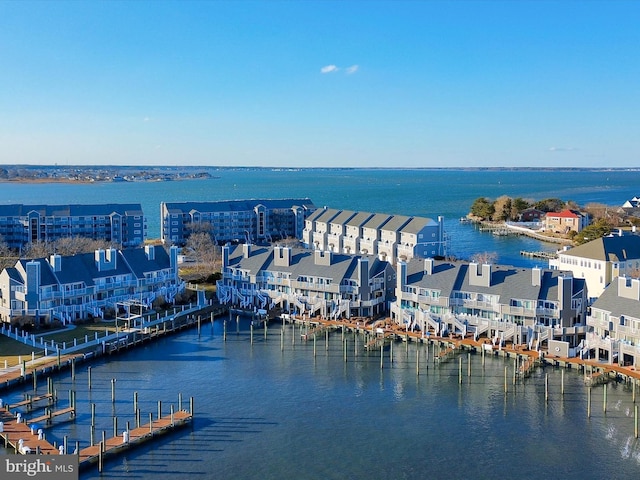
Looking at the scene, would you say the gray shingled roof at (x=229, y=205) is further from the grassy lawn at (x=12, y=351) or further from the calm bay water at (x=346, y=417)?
the calm bay water at (x=346, y=417)

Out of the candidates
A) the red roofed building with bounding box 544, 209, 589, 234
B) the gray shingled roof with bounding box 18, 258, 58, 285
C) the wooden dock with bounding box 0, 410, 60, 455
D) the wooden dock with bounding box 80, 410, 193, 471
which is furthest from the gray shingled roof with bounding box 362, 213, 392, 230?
the wooden dock with bounding box 0, 410, 60, 455

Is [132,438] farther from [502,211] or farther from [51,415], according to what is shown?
[502,211]

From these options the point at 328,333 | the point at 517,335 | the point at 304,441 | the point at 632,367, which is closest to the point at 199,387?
the point at 304,441

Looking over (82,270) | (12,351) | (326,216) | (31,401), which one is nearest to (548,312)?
(31,401)

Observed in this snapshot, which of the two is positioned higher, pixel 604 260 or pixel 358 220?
pixel 358 220

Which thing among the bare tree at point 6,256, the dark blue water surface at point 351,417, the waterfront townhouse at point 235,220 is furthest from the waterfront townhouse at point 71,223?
the dark blue water surface at point 351,417

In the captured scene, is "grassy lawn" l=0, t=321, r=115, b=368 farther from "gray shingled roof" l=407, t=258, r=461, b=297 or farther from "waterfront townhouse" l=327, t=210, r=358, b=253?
"waterfront townhouse" l=327, t=210, r=358, b=253
